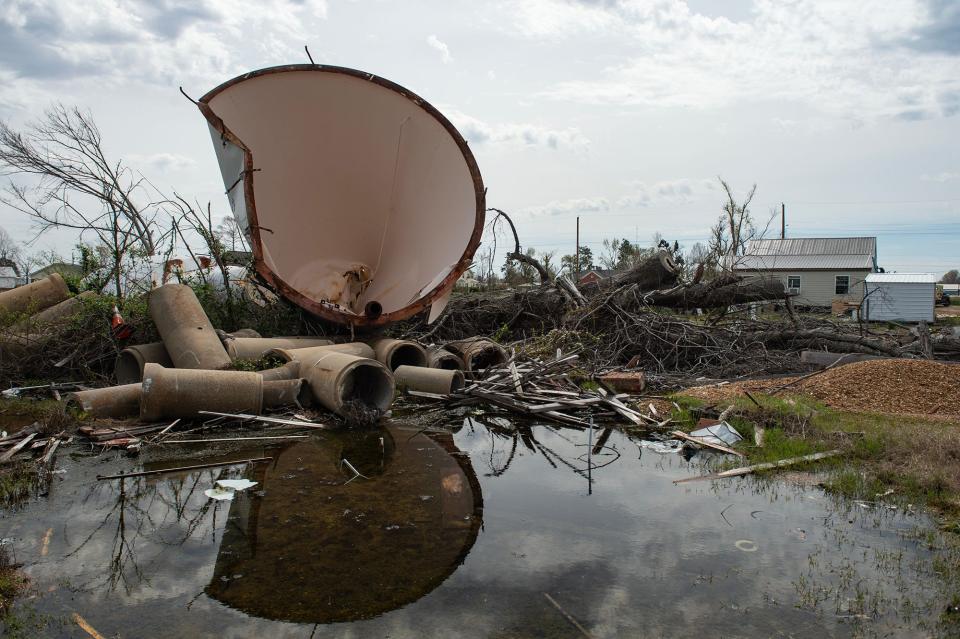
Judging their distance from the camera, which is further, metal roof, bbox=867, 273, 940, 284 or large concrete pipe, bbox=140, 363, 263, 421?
metal roof, bbox=867, 273, 940, 284

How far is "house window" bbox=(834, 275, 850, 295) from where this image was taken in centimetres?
3778

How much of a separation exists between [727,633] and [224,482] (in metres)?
3.53

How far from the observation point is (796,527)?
170 inches

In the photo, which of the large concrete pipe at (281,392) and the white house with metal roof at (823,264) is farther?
the white house with metal roof at (823,264)

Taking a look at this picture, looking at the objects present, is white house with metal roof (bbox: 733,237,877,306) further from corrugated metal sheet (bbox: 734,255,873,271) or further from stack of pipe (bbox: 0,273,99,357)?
stack of pipe (bbox: 0,273,99,357)

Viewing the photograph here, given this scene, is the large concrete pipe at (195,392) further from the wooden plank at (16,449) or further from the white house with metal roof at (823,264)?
the white house with metal roof at (823,264)

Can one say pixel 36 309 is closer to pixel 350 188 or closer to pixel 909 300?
pixel 350 188

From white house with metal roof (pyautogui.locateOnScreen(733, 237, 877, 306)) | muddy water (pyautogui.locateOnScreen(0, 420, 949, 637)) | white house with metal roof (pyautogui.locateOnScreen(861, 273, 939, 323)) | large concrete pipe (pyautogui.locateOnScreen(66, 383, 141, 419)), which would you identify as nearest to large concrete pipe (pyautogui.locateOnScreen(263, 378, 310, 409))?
large concrete pipe (pyautogui.locateOnScreen(66, 383, 141, 419))

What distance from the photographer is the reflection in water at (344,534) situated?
342 centimetres

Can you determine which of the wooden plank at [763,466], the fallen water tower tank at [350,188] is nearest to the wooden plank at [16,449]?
the fallen water tower tank at [350,188]

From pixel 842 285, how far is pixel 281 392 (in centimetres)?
3723

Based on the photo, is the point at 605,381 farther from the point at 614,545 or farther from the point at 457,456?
the point at 614,545

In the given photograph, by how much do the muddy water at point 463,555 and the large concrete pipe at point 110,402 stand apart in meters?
1.29

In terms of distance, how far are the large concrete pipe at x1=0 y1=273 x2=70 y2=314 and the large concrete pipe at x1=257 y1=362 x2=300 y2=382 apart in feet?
17.1
